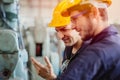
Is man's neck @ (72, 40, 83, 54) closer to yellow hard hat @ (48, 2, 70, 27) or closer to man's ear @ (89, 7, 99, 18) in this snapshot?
yellow hard hat @ (48, 2, 70, 27)

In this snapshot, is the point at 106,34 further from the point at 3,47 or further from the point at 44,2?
the point at 44,2

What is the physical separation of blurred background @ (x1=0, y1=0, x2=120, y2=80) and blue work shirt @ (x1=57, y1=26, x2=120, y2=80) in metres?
2.12

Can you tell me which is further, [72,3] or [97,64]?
[72,3]

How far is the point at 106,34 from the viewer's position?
1330 mm

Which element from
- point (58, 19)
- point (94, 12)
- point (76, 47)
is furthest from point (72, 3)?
point (76, 47)

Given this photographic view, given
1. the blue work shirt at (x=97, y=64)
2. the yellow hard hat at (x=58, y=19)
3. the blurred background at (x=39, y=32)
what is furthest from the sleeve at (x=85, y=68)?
the blurred background at (x=39, y=32)

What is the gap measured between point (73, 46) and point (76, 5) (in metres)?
0.66

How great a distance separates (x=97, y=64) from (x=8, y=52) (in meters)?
1.63

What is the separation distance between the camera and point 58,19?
1787mm

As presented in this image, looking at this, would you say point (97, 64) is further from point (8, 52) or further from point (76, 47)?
point (8, 52)

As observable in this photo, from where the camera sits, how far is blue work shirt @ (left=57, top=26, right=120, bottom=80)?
1.20m

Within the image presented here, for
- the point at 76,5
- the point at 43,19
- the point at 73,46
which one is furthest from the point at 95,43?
the point at 43,19

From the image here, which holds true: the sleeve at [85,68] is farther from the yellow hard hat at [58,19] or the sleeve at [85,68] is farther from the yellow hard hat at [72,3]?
the yellow hard hat at [58,19]

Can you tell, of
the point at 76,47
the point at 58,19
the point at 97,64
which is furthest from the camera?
the point at 76,47
